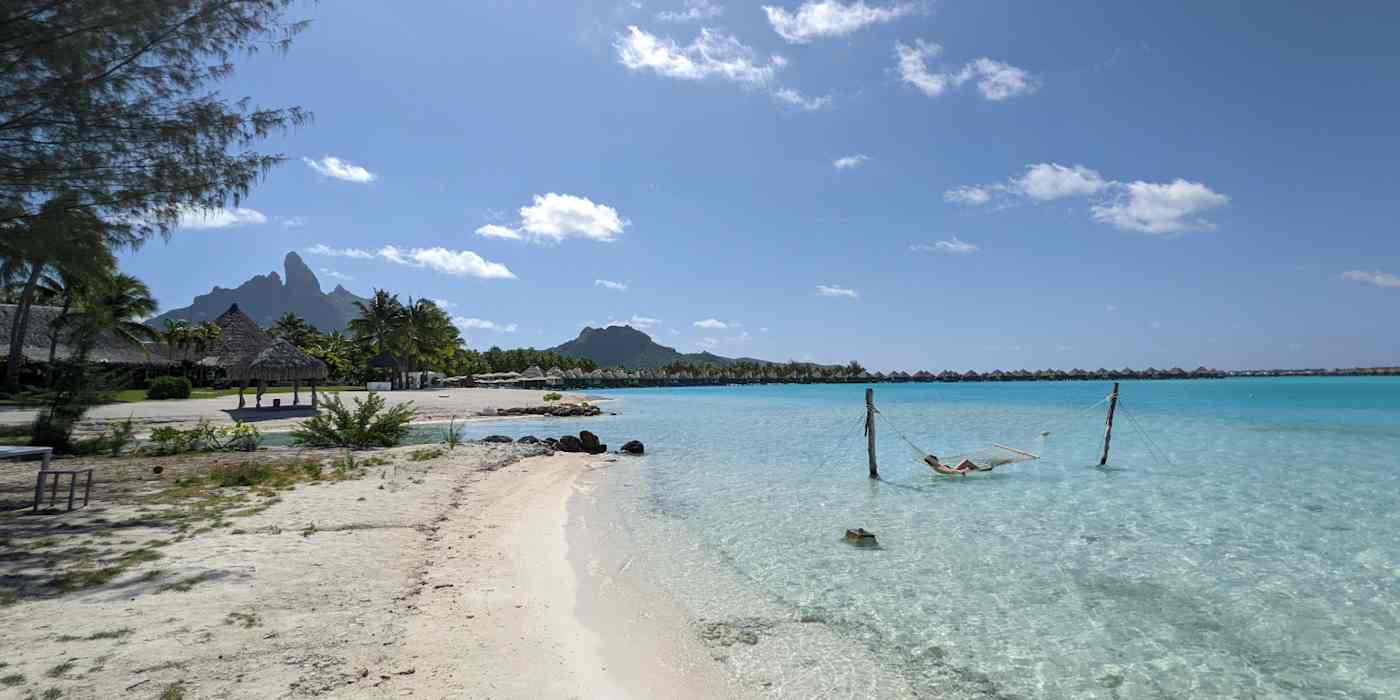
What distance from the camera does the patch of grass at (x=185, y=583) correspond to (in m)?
5.66

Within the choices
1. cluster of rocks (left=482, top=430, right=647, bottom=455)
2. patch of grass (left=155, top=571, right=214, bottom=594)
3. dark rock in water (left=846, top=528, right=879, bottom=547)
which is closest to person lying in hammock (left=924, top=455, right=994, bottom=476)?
dark rock in water (left=846, top=528, right=879, bottom=547)

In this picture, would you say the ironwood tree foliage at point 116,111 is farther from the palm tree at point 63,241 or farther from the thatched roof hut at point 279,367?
the thatched roof hut at point 279,367

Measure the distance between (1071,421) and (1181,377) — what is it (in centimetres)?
20764

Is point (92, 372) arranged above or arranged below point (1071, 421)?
above

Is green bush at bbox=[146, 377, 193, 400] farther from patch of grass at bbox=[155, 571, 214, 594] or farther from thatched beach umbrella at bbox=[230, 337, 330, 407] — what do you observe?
patch of grass at bbox=[155, 571, 214, 594]

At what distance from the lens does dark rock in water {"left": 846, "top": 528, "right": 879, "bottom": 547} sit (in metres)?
9.58

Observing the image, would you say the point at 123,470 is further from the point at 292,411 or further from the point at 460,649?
the point at 292,411

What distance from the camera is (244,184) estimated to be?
9.17 m

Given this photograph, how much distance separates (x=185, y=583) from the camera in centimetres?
583

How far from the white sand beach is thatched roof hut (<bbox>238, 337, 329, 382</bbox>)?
1930 centimetres

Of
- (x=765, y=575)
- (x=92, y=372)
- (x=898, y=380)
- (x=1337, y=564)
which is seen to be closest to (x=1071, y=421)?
(x=1337, y=564)

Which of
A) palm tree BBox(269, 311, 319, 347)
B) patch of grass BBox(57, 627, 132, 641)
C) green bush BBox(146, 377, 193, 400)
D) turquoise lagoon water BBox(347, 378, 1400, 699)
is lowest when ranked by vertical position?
turquoise lagoon water BBox(347, 378, 1400, 699)

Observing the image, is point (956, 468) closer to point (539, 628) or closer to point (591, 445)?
point (591, 445)

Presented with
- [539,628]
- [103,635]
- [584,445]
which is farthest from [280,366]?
[539,628]
